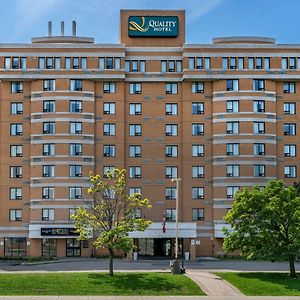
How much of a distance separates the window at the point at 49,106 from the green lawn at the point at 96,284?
26.9m

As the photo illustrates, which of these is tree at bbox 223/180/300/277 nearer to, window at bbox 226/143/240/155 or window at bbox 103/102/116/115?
window at bbox 226/143/240/155

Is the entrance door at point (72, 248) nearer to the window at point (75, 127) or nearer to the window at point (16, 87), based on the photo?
the window at point (75, 127)

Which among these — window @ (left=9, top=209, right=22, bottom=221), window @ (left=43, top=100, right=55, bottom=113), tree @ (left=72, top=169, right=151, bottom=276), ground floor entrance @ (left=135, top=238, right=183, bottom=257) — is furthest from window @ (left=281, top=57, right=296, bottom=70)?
window @ (left=9, top=209, right=22, bottom=221)

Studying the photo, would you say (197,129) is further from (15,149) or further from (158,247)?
(15,149)

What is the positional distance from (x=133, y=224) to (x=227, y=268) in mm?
12592

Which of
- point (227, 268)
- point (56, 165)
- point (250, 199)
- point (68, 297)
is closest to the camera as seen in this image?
point (68, 297)

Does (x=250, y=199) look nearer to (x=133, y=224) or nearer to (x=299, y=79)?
(x=133, y=224)

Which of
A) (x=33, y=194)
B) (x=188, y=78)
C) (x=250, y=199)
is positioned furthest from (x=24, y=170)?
(x=250, y=199)

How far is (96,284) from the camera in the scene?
3688 centimetres

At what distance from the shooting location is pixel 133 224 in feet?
139

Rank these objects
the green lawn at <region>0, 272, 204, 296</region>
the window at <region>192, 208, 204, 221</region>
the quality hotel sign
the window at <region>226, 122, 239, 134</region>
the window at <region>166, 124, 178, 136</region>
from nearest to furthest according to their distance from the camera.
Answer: the green lawn at <region>0, 272, 204, 296</region>
the window at <region>226, 122, 239, 134</region>
the window at <region>192, 208, 204, 221</region>
the window at <region>166, 124, 178, 136</region>
the quality hotel sign

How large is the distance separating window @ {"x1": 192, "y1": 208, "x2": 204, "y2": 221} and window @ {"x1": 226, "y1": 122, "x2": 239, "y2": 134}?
9561 millimetres

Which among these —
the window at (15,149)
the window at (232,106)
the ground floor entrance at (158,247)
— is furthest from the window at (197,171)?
the window at (15,149)

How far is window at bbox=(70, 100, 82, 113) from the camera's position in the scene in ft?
211
